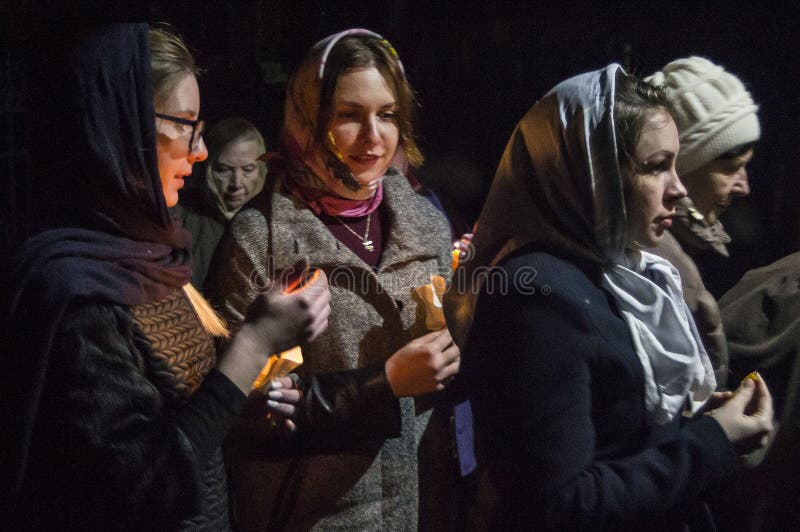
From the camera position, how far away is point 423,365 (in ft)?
6.46

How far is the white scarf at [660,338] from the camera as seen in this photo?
4.74 feet

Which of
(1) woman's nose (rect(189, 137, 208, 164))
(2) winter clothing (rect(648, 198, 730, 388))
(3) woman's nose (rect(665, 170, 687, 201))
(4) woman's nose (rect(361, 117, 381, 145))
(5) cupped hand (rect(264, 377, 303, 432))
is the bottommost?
(5) cupped hand (rect(264, 377, 303, 432))

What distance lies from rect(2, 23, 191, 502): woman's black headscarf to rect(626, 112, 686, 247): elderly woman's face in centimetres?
100

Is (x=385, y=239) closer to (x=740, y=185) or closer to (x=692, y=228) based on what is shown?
(x=692, y=228)

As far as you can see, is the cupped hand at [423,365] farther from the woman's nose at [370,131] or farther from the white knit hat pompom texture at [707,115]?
the white knit hat pompom texture at [707,115]

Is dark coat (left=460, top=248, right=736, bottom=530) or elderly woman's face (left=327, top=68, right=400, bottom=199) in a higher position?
elderly woman's face (left=327, top=68, right=400, bottom=199)

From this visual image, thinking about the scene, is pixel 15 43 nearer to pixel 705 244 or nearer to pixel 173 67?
pixel 173 67

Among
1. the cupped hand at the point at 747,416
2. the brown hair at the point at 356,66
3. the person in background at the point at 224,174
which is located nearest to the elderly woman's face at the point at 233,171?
the person in background at the point at 224,174

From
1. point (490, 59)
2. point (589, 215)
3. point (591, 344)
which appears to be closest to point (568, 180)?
point (589, 215)

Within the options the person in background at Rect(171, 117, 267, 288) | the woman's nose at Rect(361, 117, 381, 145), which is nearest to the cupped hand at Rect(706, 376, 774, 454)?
the woman's nose at Rect(361, 117, 381, 145)

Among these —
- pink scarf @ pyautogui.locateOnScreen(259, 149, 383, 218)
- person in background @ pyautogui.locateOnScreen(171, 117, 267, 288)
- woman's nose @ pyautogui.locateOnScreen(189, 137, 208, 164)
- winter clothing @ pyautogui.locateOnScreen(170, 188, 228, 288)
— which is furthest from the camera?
person in background @ pyautogui.locateOnScreen(171, 117, 267, 288)

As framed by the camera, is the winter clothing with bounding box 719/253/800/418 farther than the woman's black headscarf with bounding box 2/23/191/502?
Yes

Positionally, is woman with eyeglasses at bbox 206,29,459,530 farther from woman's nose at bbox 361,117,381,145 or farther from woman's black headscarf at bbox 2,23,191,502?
woman's black headscarf at bbox 2,23,191,502

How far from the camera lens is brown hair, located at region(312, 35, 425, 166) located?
219 centimetres
